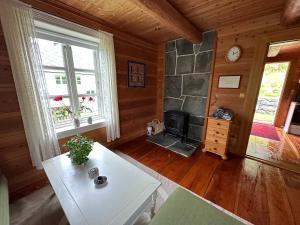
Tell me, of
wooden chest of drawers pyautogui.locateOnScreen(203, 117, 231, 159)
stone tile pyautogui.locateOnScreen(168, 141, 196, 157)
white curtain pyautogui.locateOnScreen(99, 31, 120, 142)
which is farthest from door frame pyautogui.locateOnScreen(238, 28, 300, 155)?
white curtain pyautogui.locateOnScreen(99, 31, 120, 142)

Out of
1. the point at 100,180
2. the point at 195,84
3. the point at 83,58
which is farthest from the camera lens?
the point at 195,84

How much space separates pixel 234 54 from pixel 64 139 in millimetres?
3287

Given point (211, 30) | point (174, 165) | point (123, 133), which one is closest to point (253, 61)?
point (211, 30)

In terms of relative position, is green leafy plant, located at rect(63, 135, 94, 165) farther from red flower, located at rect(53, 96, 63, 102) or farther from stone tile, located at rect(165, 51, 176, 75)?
stone tile, located at rect(165, 51, 176, 75)

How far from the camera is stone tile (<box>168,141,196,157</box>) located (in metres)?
2.60

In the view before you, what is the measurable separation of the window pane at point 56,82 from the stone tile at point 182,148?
2.29 m

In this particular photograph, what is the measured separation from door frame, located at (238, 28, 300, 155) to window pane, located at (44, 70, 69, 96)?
317 cm

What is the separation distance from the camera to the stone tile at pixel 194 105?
9.72ft

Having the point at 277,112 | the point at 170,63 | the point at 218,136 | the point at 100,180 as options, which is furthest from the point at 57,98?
the point at 277,112

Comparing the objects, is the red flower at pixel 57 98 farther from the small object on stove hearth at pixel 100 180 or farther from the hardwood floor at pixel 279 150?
the hardwood floor at pixel 279 150

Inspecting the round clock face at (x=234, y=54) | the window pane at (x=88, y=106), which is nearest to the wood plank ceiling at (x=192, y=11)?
the round clock face at (x=234, y=54)

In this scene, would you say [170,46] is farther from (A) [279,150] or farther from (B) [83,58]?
(A) [279,150]

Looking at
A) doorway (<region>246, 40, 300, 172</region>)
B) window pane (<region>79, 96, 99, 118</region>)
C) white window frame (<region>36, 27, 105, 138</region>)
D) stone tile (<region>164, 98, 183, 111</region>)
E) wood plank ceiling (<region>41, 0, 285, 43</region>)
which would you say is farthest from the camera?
stone tile (<region>164, 98, 183, 111</region>)

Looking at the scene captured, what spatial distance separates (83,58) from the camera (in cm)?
230
